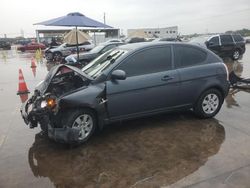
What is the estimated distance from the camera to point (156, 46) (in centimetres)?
550

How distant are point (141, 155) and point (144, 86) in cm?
135

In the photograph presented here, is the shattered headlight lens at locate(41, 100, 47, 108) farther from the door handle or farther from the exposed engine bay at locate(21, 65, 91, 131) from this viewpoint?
the door handle

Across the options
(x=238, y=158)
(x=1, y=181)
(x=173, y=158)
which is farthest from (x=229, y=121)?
(x=1, y=181)

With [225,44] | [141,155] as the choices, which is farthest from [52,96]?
[225,44]

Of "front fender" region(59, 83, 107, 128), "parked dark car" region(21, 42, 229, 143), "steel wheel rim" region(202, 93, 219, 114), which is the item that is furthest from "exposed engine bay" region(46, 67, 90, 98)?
"steel wheel rim" region(202, 93, 219, 114)

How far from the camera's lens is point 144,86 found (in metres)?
5.18

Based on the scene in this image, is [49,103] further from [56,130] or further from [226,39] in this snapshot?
[226,39]

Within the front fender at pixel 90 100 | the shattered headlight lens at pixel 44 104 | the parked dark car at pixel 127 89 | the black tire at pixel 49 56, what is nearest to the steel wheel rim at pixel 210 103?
the parked dark car at pixel 127 89

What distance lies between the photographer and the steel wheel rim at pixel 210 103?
5.88m

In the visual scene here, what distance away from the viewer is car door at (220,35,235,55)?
17.2 m

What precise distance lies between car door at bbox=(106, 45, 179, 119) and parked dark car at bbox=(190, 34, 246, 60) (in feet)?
39.6

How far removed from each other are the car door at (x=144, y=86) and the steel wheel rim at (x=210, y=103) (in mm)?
735

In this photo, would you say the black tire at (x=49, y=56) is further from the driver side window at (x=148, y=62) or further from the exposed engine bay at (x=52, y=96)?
the driver side window at (x=148, y=62)

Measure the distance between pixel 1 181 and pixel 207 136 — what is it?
11.2 feet
